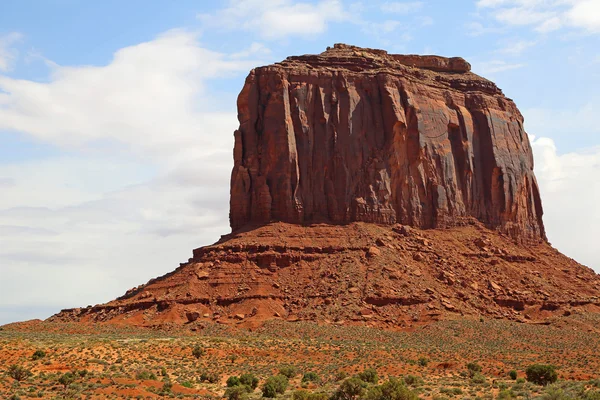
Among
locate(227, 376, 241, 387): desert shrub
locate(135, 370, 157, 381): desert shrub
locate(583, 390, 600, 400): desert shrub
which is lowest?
locate(583, 390, 600, 400): desert shrub

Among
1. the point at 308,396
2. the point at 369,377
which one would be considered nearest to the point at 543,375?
the point at 369,377

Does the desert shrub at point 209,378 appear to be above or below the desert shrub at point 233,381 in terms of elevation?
above

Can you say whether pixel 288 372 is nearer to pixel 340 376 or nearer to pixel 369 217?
pixel 340 376

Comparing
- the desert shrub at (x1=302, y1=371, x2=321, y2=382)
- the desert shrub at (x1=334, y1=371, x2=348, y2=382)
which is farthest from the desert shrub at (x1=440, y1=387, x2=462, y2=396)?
the desert shrub at (x1=302, y1=371, x2=321, y2=382)

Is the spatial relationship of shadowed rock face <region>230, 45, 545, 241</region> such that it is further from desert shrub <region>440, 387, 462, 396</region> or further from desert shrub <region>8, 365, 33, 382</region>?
desert shrub <region>440, 387, 462, 396</region>

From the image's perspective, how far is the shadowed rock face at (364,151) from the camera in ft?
300

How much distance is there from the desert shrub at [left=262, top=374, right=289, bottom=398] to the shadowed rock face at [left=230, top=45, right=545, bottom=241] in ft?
125

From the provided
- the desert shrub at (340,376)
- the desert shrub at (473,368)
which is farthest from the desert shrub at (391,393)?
the desert shrub at (473,368)

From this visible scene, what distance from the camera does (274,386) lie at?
5100 cm

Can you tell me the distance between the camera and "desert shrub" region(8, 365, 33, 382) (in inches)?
2052

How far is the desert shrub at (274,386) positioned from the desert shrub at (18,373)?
12516 mm

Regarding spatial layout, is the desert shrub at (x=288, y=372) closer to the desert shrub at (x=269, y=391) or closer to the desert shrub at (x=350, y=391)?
the desert shrub at (x=269, y=391)

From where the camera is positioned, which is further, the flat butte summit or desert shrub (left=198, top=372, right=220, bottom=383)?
the flat butte summit

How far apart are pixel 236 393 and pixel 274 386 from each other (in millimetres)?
2410
